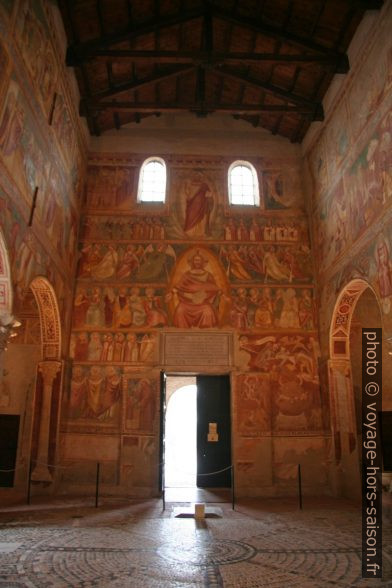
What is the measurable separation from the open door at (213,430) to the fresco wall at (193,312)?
50 centimetres

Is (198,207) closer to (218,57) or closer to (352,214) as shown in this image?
(218,57)

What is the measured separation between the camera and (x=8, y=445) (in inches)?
536

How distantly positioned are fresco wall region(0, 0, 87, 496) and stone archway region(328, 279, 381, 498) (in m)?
7.97

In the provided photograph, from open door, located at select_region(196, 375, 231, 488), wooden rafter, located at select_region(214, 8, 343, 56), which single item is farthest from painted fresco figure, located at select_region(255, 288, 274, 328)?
wooden rafter, located at select_region(214, 8, 343, 56)

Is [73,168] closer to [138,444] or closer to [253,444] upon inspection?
[138,444]

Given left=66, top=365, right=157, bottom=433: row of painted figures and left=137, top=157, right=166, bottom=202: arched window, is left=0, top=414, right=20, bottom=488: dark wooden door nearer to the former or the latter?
left=66, top=365, right=157, bottom=433: row of painted figures

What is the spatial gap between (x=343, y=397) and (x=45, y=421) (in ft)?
28.0

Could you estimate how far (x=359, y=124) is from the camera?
11734mm

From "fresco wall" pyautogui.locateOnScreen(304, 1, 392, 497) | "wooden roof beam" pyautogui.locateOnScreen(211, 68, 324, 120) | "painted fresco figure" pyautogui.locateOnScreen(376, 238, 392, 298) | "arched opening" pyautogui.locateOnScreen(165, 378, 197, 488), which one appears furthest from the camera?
"arched opening" pyautogui.locateOnScreen(165, 378, 197, 488)

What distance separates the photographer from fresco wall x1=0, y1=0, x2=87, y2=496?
877 centimetres

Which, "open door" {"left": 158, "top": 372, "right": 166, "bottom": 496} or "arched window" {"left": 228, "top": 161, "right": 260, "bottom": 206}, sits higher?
"arched window" {"left": 228, "top": 161, "right": 260, "bottom": 206}

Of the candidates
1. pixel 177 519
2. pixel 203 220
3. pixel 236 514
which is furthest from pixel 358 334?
pixel 177 519

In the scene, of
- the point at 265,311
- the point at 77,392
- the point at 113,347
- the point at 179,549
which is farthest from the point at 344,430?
the point at 77,392

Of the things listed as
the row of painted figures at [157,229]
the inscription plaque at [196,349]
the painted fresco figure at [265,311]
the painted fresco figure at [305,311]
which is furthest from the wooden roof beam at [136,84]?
the painted fresco figure at [305,311]
